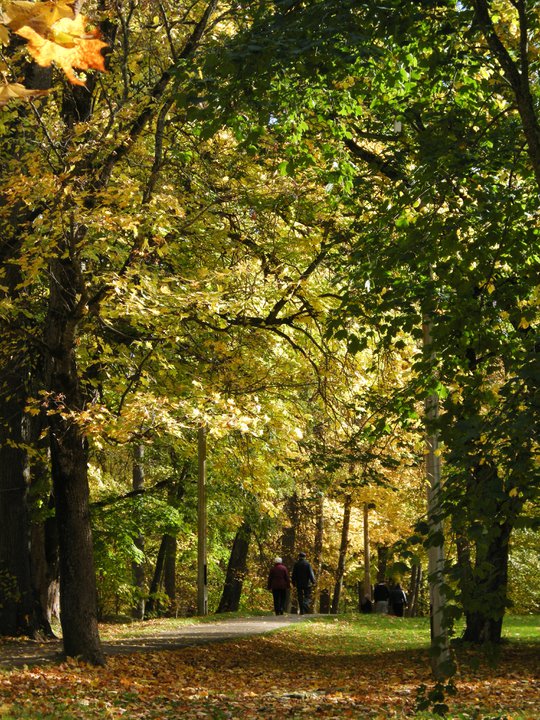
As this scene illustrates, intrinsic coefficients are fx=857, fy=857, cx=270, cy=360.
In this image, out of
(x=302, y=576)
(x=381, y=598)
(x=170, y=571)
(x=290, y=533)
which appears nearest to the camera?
(x=302, y=576)

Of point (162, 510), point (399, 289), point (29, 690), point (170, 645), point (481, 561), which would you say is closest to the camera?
point (481, 561)

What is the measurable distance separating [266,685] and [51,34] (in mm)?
9958

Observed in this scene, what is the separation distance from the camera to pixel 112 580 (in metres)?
24.8

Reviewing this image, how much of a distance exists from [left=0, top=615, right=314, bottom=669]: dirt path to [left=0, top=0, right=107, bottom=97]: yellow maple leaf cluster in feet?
31.6

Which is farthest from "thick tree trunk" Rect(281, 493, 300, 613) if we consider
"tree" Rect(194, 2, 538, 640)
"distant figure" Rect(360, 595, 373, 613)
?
"tree" Rect(194, 2, 538, 640)

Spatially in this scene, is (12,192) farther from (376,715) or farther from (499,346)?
(376,715)

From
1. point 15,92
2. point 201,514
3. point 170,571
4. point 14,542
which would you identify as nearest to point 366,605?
Answer: point 170,571

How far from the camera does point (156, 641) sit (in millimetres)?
14727

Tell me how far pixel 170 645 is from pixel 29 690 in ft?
17.9

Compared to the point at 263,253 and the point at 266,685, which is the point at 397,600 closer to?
the point at 266,685

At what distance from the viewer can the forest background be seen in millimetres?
6008

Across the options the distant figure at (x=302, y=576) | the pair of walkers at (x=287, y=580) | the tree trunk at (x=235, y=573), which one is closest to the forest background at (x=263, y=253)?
the pair of walkers at (x=287, y=580)

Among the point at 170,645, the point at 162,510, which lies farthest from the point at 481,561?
the point at 162,510

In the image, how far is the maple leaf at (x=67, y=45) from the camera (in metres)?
2.26
